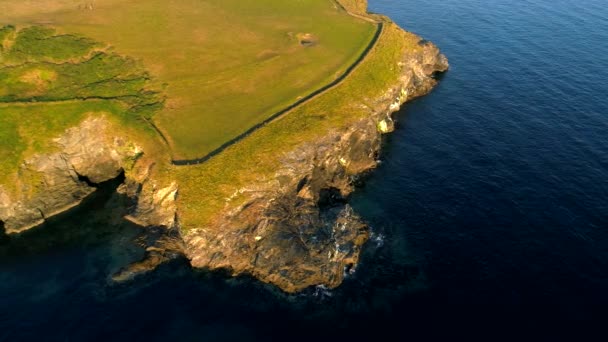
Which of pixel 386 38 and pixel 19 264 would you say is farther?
pixel 386 38

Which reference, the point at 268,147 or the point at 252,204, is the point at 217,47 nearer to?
the point at 268,147

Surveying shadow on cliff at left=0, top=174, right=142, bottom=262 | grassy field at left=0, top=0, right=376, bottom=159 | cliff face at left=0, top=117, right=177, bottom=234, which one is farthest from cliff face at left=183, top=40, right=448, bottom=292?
shadow on cliff at left=0, top=174, right=142, bottom=262

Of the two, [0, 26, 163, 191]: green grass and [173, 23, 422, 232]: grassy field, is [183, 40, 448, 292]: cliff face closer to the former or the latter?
[173, 23, 422, 232]: grassy field

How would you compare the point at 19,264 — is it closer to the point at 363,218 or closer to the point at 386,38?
the point at 363,218

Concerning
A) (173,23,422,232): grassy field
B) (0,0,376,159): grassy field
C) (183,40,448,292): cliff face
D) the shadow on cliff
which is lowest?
the shadow on cliff

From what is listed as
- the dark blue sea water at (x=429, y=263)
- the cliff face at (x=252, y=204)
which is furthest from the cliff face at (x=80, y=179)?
the dark blue sea water at (x=429, y=263)

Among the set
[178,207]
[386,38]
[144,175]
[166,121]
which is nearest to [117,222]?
[144,175]
